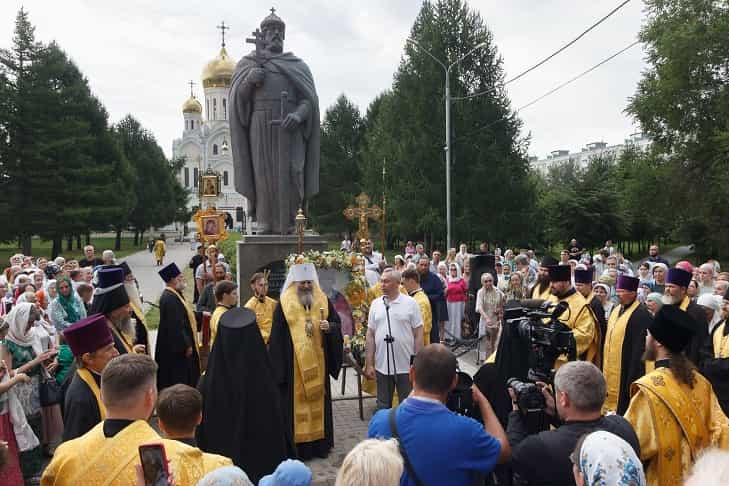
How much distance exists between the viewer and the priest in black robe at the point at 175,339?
262 inches

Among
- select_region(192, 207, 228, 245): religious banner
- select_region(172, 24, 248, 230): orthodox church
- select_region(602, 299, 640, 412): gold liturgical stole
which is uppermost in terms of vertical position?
select_region(172, 24, 248, 230): orthodox church

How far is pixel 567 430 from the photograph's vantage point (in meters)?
2.62

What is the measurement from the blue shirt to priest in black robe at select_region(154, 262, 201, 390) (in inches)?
179

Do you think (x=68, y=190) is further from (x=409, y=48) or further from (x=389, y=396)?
(x=389, y=396)

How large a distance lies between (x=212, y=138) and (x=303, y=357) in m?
86.9

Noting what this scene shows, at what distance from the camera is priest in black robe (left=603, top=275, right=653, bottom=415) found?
5547 millimetres

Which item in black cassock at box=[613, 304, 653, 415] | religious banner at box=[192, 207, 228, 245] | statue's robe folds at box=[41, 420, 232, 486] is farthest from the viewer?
religious banner at box=[192, 207, 228, 245]

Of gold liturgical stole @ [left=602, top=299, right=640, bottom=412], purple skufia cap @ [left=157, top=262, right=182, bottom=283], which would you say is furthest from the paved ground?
gold liturgical stole @ [left=602, top=299, right=640, bottom=412]

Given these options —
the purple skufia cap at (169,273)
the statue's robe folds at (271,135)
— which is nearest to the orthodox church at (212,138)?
the statue's robe folds at (271,135)

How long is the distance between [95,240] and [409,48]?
4322 cm

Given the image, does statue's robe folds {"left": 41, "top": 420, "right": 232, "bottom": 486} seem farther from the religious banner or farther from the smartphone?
the religious banner

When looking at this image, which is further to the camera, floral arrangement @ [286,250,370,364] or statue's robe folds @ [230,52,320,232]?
statue's robe folds @ [230,52,320,232]

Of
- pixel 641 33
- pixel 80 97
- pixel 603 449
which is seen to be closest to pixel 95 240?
pixel 80 97

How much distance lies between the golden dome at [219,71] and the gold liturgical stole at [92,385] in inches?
3319
